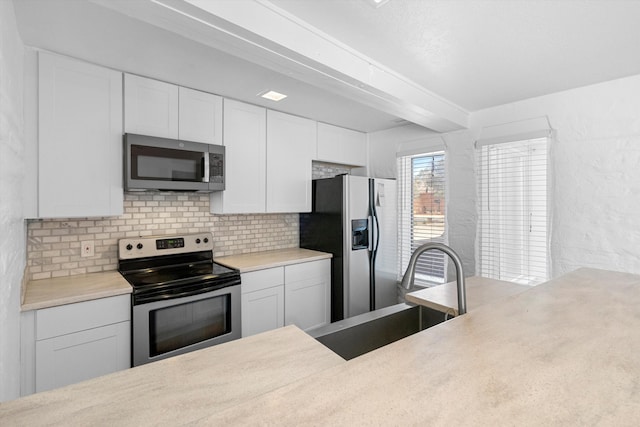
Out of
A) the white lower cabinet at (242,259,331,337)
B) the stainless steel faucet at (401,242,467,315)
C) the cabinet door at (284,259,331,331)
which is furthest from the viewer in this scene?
the cabinet door at (284,259,331,331)

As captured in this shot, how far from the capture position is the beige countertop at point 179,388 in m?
0.65

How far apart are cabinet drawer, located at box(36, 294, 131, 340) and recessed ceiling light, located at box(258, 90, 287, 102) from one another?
1.78 meters

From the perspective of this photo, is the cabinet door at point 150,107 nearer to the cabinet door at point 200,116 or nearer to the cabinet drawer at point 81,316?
the cabinet door at point 200,116

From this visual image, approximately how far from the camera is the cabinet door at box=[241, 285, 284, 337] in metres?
2.46

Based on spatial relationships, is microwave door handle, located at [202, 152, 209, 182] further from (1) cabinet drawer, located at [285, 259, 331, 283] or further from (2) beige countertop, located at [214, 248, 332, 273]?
(1) cabinet drawer, located at [285, 259, 331, 283]

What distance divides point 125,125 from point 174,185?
509mm

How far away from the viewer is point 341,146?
357cm

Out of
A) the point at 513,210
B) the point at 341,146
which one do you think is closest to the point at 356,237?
the point at 341,146

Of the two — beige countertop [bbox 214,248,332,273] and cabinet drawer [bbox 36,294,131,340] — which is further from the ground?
beige countertop [bbox 214,248,332,273]

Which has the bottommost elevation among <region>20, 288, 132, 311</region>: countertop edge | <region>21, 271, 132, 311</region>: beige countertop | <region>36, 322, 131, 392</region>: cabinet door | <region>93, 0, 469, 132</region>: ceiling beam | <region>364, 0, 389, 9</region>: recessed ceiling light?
<region>36, 322, 131, 392</region>: cabinet door

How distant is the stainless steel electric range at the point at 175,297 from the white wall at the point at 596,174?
268cm

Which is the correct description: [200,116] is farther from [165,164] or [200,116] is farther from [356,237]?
[356,237]

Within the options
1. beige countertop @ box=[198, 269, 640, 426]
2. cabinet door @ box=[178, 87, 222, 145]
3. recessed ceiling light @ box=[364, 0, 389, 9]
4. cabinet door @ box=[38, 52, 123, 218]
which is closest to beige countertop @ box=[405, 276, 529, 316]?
beige countertop @ box=[198, 269, 640, 426]

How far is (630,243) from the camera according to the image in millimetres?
2160
